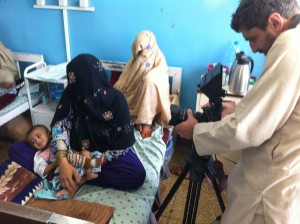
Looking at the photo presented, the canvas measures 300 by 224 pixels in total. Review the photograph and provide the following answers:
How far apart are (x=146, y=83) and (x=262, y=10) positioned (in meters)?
1.20

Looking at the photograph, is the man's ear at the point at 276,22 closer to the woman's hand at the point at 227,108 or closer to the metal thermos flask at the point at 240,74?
the woman's hand at the point at 227,108

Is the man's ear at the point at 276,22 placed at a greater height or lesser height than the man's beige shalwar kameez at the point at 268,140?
greater

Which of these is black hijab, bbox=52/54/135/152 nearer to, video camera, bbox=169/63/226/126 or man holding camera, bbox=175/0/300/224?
video camera, bbox=169/63/226/126

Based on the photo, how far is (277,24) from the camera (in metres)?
0.80

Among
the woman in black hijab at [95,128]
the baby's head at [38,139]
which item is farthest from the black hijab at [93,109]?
the baby's head at [38,139]

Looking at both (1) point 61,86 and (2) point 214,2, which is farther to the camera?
(1) point 61,86

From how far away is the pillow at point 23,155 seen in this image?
1472 mm

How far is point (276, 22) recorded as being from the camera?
0.80 m

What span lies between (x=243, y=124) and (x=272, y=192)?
27cm

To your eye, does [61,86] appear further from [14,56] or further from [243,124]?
[243,124]

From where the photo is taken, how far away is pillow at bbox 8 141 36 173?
1.47 metres

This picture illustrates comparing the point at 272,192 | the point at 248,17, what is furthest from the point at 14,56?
the point at 272,192

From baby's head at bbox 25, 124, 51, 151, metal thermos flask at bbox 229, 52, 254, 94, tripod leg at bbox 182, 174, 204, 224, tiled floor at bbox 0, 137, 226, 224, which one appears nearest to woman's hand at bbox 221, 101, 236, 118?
tripod leg at bbox 182, 174, 204, 224

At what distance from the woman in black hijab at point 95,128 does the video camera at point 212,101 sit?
0.45 m
